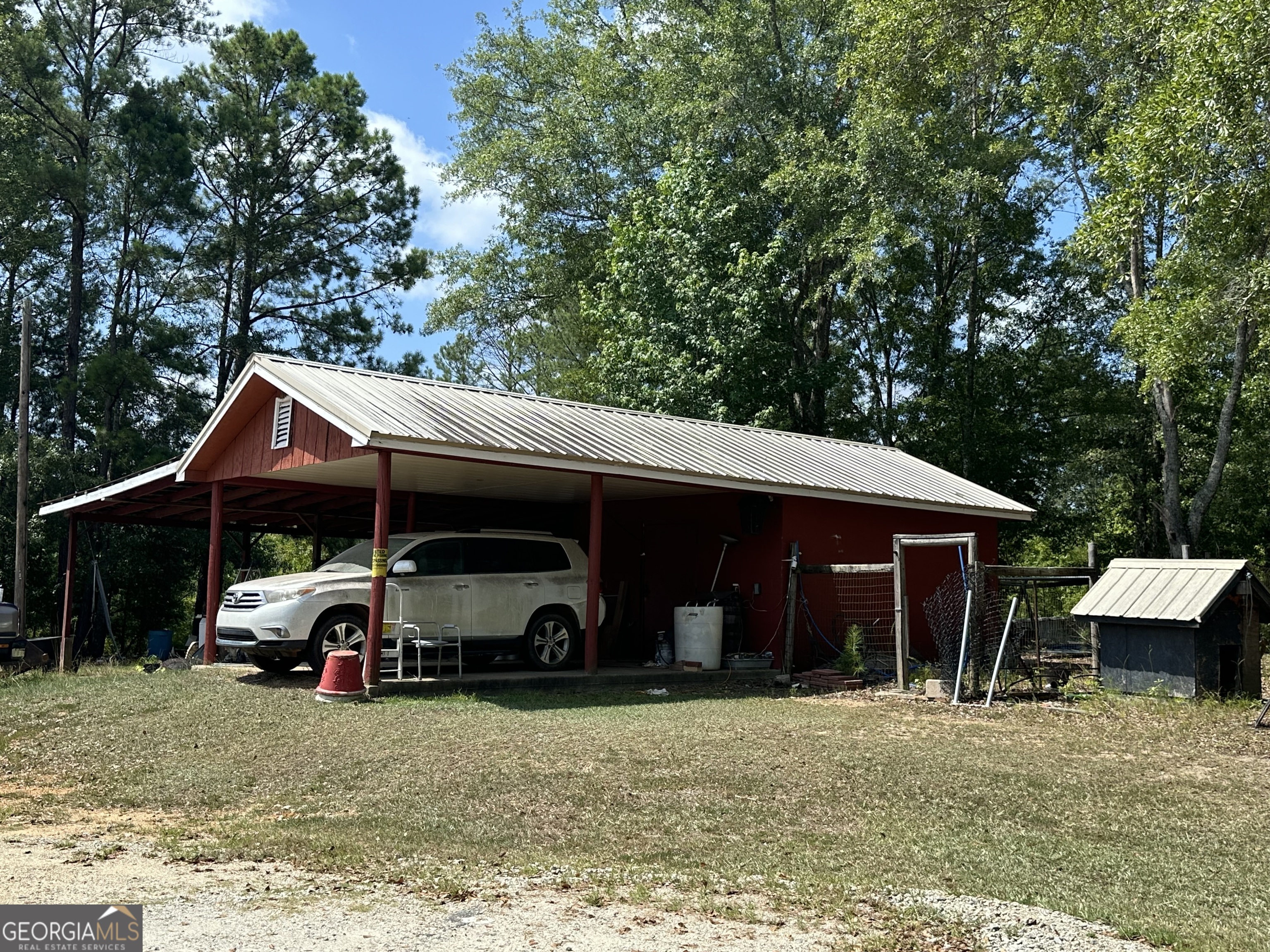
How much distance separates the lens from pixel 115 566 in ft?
97.2

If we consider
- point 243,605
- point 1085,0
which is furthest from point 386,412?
point 1085,0

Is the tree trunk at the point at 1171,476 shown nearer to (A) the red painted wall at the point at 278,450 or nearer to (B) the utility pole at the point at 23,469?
(A) the red painted wall at the point at 278,450

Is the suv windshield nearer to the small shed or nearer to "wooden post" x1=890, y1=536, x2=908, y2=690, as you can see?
"wooden post" x1=890, y1=536, x2=908, y2=690

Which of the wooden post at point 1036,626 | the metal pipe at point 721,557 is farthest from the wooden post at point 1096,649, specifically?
the metal pipe at point 721,557

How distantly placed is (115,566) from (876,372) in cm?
2228

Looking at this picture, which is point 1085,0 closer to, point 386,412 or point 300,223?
point 386,412

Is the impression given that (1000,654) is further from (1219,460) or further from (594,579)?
(1219,460)

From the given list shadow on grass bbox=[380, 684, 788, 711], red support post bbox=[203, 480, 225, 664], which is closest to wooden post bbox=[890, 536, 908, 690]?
shadow on grass bbox=[380, 684, 788, 711]

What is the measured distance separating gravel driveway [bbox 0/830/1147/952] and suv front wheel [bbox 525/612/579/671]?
8.88m

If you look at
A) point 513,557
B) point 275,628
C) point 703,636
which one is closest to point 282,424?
point 275,628

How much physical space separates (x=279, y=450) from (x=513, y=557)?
3645 millimetres

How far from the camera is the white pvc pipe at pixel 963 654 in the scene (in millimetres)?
12289

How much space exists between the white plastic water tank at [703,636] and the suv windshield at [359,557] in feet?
13.4

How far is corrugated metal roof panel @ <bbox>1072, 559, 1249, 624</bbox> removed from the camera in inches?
465
